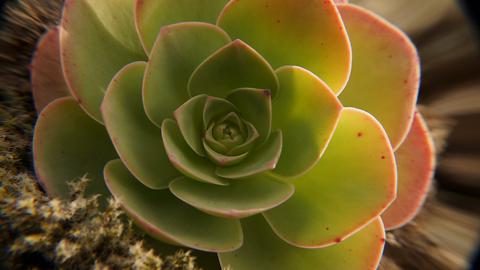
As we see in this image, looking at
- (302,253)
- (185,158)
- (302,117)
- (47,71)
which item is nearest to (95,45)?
(47,71)

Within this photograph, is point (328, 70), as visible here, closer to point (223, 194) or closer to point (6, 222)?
Result: point (223, 194)

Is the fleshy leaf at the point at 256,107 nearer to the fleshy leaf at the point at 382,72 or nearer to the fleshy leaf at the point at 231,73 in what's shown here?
the fleshy leaf at the point at 231,73

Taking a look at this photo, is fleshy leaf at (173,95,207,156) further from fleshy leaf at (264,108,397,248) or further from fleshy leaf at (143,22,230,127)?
fleshy leaf at (264,108,397,248)

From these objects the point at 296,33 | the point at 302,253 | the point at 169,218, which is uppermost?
the point at 296,33

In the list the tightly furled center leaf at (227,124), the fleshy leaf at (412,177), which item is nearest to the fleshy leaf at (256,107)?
the tightly furled center leaf at (227,124)

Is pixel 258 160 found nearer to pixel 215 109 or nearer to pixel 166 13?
pixel 215 109

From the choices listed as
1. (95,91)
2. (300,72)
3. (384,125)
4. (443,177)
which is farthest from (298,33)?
(443,177)
